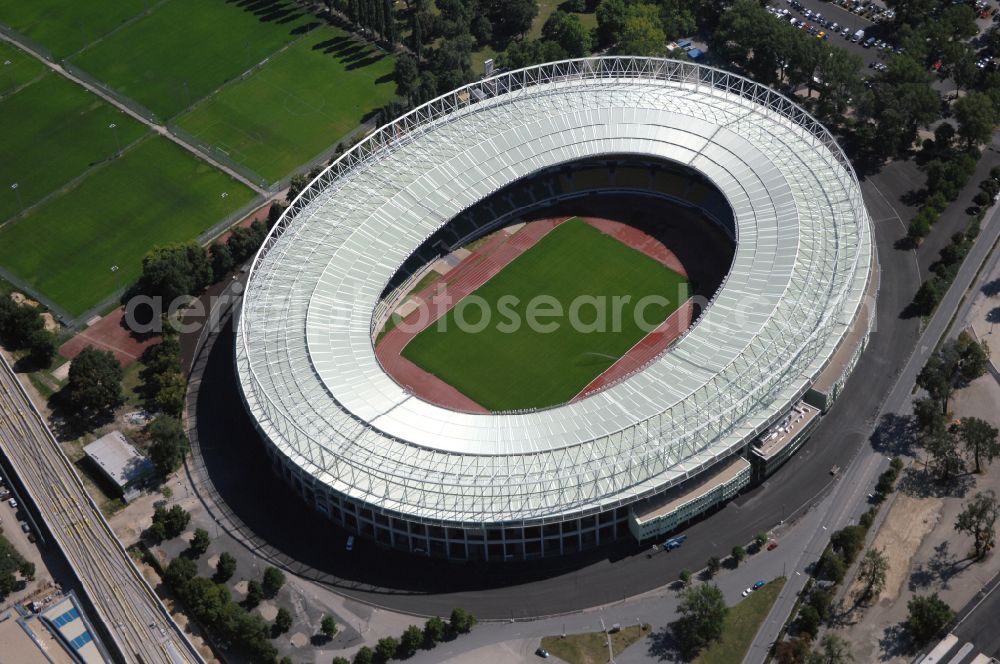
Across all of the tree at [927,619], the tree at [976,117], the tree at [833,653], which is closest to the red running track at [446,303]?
the tree at [833,653]

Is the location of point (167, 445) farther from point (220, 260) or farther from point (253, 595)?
point (220, 260)

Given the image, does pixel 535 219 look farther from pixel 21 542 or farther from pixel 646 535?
pixel 21 542

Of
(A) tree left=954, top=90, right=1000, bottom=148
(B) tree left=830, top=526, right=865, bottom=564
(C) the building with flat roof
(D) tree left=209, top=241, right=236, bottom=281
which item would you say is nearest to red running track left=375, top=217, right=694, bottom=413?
(D) tree left=209, top=241, right=236, bottom=281

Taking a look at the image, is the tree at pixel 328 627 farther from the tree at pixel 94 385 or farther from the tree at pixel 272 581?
the tree at pixel 94 385

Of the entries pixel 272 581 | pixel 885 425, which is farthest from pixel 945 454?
pixel 272 581

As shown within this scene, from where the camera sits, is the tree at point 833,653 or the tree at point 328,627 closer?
the tree at point 833,653
